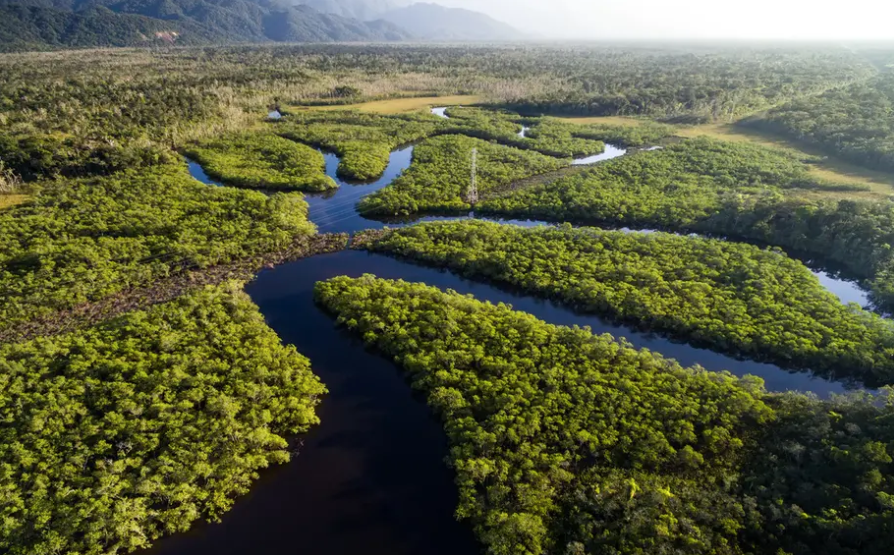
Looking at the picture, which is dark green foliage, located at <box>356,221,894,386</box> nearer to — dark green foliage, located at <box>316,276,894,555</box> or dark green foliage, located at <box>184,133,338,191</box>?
dark green foliage, located at <box>316,276,894,555</box>

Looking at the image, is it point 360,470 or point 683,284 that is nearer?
point 360,470

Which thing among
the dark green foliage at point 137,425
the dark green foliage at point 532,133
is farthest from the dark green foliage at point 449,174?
the dark green foliage at point 137,425

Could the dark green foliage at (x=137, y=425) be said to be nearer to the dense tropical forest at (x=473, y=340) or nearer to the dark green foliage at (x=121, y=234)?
the dense tropical forest at (x=473, y=340)

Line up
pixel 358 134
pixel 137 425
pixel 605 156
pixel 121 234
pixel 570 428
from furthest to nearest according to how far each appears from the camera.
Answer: pixel 358 134, pixel 605 156, pixel 121 234, pixel 570 428, pixel 137 425

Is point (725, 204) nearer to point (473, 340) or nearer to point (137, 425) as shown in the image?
point (473, 340)

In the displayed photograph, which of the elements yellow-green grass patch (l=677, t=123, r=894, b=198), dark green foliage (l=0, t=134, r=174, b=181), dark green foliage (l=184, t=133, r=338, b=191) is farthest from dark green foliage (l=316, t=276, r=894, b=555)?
dark green foliage (l=0, t=134, r=174, b=181)

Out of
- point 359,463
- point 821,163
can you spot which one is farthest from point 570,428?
point 821,163

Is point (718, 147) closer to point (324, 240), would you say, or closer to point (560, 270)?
point (560, 270)
